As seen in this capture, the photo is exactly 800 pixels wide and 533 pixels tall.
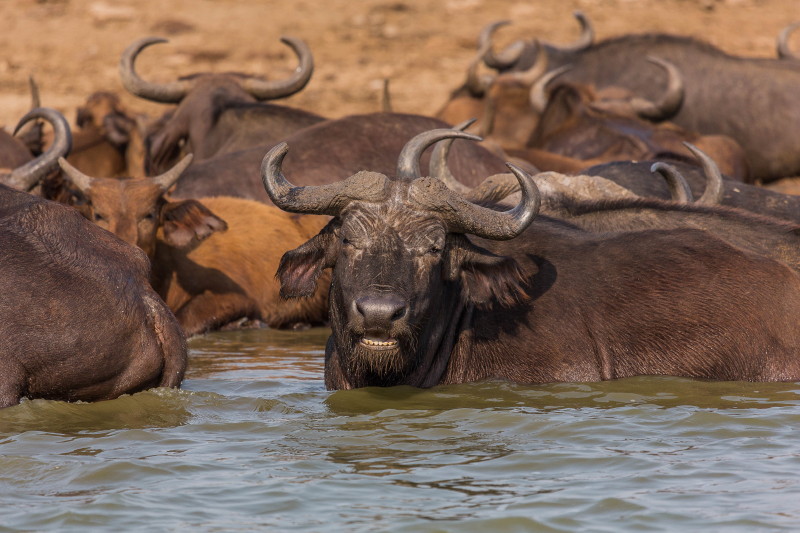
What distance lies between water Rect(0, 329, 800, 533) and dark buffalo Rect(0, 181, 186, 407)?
0.43ft

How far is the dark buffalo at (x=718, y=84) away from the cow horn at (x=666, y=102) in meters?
0.70

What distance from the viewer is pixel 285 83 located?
15.5 meters

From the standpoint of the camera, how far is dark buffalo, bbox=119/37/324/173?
13891 mm

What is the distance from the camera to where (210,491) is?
18.7 feet

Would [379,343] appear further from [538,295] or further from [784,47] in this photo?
[784,47]

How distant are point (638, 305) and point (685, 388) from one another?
1.74 ft

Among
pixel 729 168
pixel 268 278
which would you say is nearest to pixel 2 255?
pixel 268 278

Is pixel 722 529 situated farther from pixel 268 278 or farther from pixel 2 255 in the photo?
pixel 268 278

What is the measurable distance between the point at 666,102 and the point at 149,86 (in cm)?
702

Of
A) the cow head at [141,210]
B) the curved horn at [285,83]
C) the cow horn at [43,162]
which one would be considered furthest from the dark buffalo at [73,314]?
the curved horn at [285,83]

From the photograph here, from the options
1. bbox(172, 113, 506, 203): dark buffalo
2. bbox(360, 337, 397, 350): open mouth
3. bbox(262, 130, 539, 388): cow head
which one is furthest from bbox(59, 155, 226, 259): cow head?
bbox(360, 337, 397, 350): open mouth

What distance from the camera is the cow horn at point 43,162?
32.8 ft

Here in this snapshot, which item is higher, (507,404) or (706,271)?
(706,271)

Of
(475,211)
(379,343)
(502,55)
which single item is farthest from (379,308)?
(502,55)
